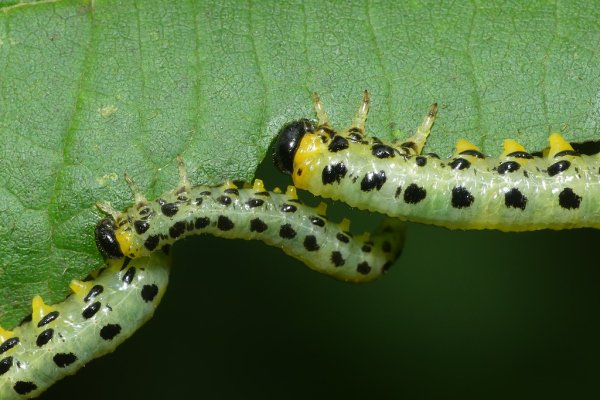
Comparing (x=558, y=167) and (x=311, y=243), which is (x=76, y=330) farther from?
(x=558, y=167)

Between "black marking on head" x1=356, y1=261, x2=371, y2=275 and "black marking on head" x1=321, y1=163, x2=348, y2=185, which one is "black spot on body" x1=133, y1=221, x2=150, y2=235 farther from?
"black marking on head" x1=356, y1=261, x2=371, y2=275

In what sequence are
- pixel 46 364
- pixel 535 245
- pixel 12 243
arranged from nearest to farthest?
pixel 12 243, pixel 46 364, pixel 535 245

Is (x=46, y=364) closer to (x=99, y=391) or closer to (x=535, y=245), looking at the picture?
Answer: (x=99, y=391)

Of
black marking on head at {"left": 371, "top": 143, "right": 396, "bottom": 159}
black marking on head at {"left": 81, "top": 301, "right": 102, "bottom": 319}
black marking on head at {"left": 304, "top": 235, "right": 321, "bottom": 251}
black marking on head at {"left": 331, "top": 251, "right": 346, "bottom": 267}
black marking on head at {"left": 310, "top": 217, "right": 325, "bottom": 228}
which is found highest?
black marking on head at {"left": 371, "top": 143, "right": 396, "bottom": 159}

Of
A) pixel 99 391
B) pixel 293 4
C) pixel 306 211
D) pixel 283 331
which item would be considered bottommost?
pixel 99 391

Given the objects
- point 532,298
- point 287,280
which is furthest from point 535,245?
point 287,280

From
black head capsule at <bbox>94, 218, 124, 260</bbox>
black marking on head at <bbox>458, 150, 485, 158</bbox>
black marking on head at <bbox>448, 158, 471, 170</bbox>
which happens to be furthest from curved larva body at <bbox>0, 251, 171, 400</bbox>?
black marking on head at <bbox>458, 150, 485, 158</bbox>

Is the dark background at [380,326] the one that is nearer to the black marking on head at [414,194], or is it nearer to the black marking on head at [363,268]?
the black marking on head at [363,268]
